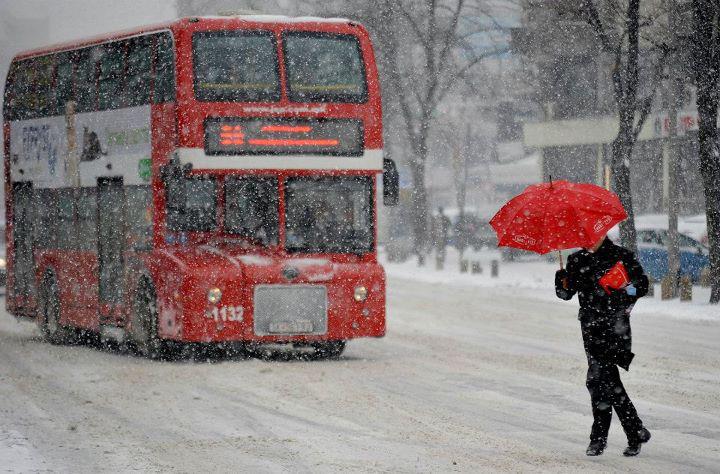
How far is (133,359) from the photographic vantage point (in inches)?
730

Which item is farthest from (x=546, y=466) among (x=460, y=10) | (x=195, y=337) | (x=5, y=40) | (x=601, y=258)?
(x=5, y=40)

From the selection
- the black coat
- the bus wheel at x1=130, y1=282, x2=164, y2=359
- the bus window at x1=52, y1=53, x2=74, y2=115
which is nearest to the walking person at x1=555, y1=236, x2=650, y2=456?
the black coat

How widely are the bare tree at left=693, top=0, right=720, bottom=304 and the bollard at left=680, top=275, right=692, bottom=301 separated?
924mm

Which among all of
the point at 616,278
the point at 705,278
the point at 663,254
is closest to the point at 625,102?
the point at 705,278

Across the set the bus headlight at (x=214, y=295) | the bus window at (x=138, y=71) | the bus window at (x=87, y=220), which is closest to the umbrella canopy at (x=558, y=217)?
the bus headlight at (x=214, y=295)

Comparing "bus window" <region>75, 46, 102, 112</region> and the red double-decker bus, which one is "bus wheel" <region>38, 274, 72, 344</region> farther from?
"bus window" <region>75, 46, 102, 112</region>

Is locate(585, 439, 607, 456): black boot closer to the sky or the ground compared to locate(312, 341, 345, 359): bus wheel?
closer to the sky

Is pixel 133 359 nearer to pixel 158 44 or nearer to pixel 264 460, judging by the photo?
pixel 158 44

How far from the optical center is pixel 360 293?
17.8 m

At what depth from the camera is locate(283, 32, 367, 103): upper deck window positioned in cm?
1773

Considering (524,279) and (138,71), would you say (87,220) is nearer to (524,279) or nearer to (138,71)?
(138,71)

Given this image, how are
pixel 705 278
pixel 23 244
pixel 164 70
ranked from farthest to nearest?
pixel 705 278
pixel 23 244
pixel 164 70

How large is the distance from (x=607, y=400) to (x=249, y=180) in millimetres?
8802

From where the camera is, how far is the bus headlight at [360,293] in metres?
17.8
